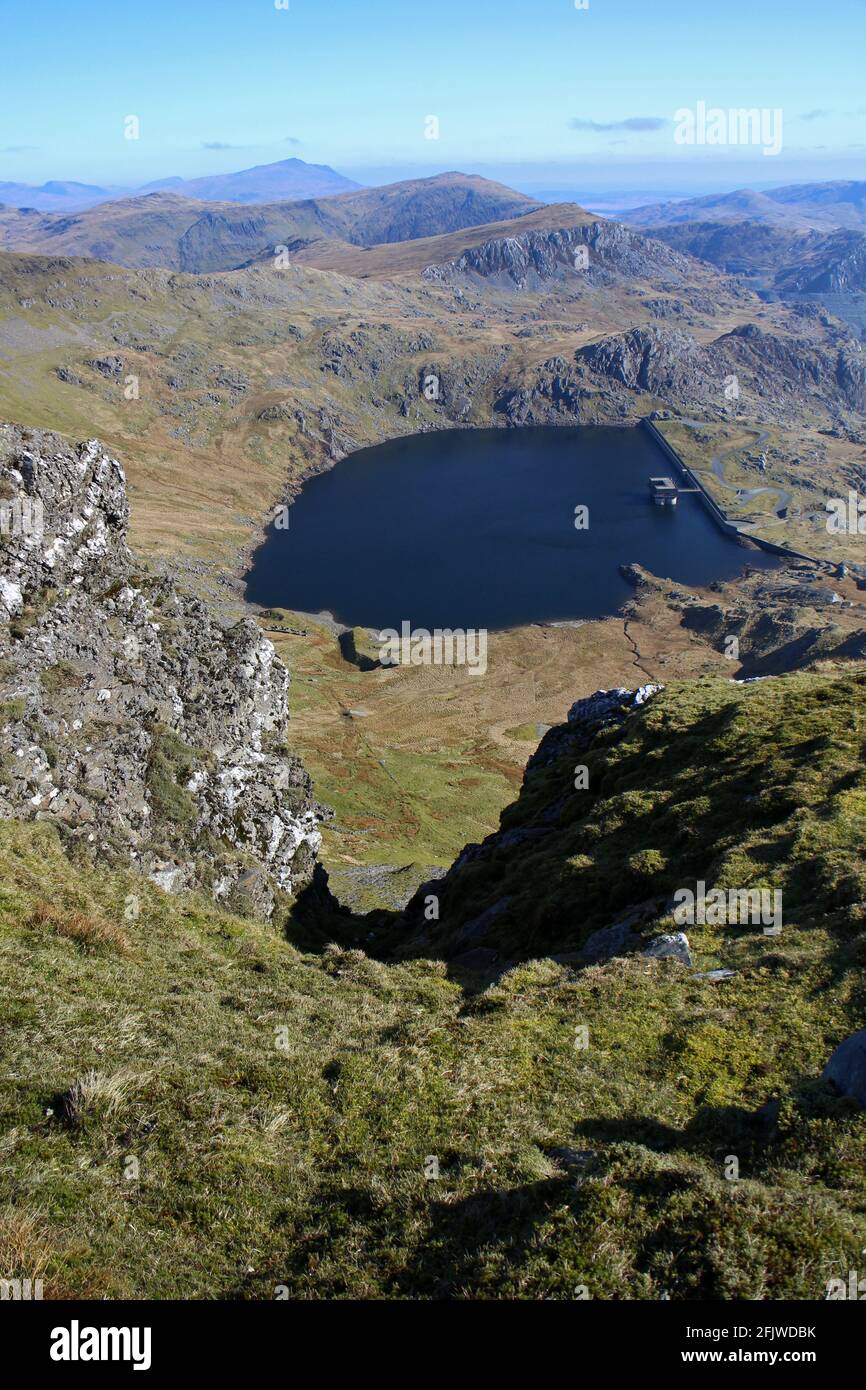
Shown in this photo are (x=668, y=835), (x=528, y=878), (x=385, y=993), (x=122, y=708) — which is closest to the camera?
(x=385, y=993)

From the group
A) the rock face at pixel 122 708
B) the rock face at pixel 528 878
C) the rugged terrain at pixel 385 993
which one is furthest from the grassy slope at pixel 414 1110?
the rock face at pixel 122 708

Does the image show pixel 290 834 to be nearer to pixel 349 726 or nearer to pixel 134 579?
pixel 134 579

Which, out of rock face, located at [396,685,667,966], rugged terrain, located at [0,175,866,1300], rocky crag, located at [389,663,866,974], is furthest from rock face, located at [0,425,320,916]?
rocky crag, located at [389,663,866,974]

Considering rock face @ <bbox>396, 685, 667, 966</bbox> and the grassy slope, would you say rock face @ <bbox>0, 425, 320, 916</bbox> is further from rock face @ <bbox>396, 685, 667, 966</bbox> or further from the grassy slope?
rock face @ <bbox>396, 685, 667, 966</bbox>

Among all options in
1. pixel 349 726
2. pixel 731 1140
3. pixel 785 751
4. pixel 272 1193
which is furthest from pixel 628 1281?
pixel 349 726

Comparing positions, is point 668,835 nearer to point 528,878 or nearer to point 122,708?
point 528,878

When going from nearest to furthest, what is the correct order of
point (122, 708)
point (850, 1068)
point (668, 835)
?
point (850, 1068) < point (668, 835) < point (122, 708)

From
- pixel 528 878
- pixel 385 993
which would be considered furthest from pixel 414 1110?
pixel 528 878
